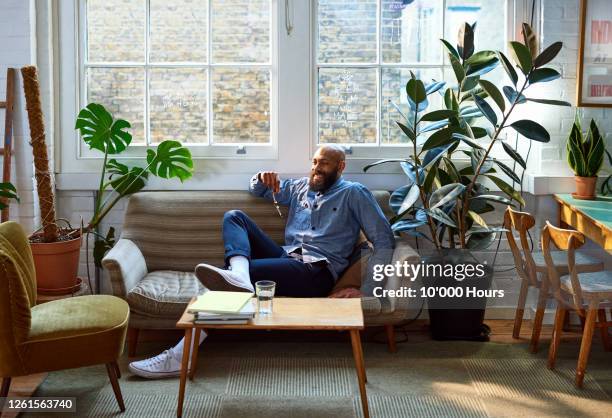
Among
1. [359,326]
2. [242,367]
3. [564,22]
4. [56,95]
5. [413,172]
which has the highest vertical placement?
[564,22]

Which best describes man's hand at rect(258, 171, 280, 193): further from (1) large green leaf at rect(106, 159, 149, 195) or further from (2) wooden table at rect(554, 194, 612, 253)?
(2) wooden table at rect(554, 194, 612, 253)

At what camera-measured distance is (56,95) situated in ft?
16.5

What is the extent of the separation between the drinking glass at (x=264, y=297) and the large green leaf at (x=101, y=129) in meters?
1.66

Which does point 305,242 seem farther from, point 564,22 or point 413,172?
point 564,22

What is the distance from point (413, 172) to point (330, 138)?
71cm

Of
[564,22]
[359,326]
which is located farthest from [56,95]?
[564,22]

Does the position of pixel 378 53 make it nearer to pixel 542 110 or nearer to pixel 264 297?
pixel 542 110

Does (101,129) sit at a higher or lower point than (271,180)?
higher

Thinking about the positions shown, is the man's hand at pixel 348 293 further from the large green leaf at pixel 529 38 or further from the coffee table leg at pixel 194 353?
the large green leaf at pixel 529 38

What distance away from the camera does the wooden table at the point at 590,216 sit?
4008 mm

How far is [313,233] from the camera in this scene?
15.2 ft

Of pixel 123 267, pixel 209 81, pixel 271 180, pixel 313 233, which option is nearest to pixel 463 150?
pixel 313 233

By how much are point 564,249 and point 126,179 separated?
2.49 meters

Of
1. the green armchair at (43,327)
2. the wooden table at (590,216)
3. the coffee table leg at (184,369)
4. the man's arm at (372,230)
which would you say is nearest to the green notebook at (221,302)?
the coffee table leg at (184,369)
